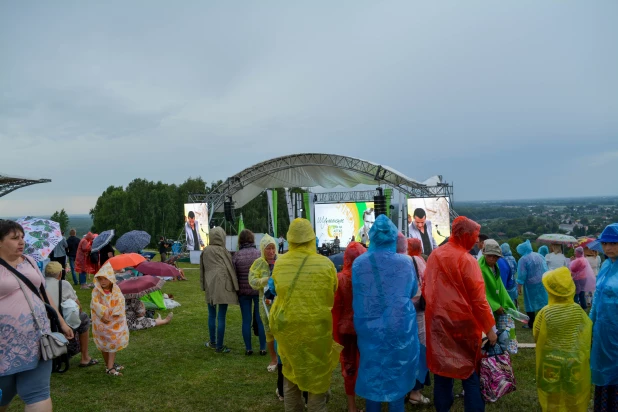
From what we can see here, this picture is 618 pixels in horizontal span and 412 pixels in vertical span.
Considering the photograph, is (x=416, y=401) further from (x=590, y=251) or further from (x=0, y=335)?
(x=590, y=251)

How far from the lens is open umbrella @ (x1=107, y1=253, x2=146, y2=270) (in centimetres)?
678

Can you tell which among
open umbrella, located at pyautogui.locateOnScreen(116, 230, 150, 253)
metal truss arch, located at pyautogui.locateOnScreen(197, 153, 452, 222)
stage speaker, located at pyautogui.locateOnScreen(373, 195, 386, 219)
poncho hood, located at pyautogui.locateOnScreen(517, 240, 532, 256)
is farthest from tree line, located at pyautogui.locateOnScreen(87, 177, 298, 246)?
poncho hood, located at pyautogui.locateOnScreen(517, 240, 532, 256)

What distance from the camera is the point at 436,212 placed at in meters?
15.4

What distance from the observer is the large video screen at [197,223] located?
64.4ft

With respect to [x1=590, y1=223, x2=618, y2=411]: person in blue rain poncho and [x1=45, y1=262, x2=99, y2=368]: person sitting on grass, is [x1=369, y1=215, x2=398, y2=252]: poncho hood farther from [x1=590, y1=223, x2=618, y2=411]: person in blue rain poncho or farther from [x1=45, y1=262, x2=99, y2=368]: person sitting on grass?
[x1=45, y1=262, x2=99, y2=368]: person sitting on grass

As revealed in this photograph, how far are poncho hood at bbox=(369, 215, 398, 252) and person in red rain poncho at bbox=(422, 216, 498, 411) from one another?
34 cm

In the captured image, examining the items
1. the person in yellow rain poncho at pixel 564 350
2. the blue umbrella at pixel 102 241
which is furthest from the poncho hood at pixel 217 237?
the blue umbrella at pixel 102 241

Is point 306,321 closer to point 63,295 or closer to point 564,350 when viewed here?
point 564,350

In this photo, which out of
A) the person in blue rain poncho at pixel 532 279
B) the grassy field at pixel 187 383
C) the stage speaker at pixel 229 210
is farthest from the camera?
the stage speaker at pixel 229 210

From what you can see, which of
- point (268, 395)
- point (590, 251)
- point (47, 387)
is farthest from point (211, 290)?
point (590, 251)

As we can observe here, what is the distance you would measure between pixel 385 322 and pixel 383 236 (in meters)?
0.57

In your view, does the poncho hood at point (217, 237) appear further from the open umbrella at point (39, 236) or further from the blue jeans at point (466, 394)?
the blue jeans at point (466, 394)

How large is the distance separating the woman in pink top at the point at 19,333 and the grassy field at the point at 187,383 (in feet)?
4.22

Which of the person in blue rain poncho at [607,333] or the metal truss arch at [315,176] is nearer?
the person in blue rain poncho at [607,333]
